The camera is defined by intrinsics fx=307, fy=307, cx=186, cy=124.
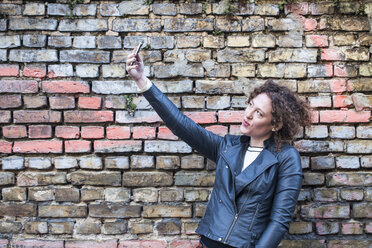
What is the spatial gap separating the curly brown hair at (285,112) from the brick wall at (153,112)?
1.23ft

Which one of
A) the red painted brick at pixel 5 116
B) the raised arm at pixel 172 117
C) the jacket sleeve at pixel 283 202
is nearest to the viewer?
the jacket sleeve at pixel 283 202

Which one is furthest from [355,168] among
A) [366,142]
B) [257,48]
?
[257,48]

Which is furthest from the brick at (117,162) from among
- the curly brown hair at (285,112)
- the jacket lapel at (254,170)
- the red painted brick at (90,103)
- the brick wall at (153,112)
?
the curly brown hair at (285,112)

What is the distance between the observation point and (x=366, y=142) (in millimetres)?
2203

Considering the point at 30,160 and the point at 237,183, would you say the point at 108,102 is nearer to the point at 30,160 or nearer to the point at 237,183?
the point at 30,160

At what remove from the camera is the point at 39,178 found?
2176 millimetres

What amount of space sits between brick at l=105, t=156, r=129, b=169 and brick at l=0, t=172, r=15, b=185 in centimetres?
67

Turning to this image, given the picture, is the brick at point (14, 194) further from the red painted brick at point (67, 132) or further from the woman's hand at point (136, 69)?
the woman's hand at point (136, 69)

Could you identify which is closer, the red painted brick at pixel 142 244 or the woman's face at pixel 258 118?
the woman's face at pixel 258 118

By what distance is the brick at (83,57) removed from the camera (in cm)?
218

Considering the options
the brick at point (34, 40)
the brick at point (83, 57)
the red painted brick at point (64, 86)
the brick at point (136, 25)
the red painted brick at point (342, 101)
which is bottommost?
the red painted brick at point (342, 101)

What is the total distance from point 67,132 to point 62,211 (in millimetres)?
562

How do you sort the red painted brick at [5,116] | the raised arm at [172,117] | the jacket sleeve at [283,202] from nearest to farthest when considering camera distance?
the jacket sleeve at [283,202]
the raised arm at [172,117]
the red painted brick at [5,116]

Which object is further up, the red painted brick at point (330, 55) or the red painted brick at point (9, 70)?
the red painted brick at point (330, 55)
